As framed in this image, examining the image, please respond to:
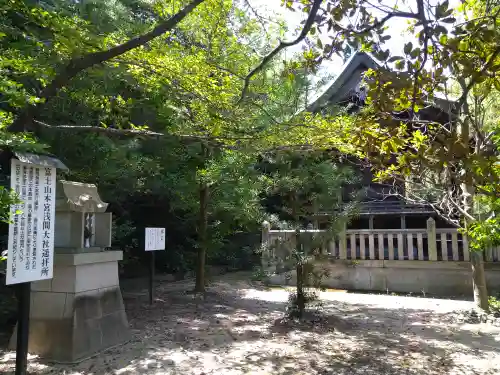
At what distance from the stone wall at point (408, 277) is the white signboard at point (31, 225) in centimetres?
504

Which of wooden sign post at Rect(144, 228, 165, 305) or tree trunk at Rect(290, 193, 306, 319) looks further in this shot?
wooden sign post at Rect(144, 228, 165, 305)

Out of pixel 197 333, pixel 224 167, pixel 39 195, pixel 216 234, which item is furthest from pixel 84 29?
pixel 216 234

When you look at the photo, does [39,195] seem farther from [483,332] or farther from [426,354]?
[483,332]

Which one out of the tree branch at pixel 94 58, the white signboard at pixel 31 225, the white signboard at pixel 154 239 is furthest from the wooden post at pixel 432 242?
the white signboard at pixel 31 225

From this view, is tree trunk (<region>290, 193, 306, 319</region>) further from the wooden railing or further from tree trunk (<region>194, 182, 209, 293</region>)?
tree trunk (<region>194, 182, 209, 293</region>)

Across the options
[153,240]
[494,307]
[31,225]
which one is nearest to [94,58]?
[31,225]

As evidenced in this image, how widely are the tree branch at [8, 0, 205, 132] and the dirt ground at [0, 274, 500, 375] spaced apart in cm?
279

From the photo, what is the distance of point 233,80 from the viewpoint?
537cm

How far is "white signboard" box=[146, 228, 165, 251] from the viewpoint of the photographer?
772 cm

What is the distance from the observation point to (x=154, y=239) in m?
7.93

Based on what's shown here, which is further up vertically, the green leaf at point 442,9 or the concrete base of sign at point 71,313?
the green leaf at point 442,9

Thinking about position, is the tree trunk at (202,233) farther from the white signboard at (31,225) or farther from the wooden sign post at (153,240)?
the white signboard at (31,225)

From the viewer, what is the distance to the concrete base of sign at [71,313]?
15.9ft

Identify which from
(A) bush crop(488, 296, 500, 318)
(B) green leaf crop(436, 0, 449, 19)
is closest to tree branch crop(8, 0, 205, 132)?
(B) green leaf crop(436, 0, 449, 19)
